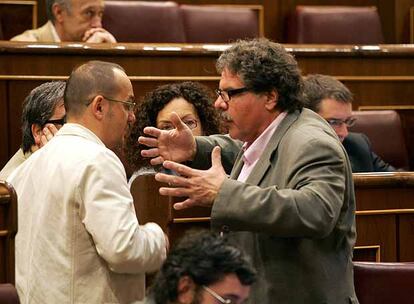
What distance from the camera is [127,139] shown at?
2193 mm

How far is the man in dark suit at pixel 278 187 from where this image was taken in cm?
144

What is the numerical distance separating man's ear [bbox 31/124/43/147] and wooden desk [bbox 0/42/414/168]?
54cm

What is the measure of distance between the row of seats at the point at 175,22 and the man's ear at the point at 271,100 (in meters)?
1.61

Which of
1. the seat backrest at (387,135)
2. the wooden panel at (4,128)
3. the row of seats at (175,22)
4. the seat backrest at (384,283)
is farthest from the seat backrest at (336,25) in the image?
the seat backrest at (384,283)

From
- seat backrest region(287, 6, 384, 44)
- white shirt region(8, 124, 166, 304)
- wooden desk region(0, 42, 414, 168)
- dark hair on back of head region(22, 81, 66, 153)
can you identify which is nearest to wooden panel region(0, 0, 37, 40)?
wooden desk region(0, 42, 414, 168)

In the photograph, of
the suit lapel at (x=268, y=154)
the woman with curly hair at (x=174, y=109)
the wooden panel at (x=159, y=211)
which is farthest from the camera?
the woman with curly hair at (x=174, y=109)

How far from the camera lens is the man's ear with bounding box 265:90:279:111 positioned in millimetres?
1579

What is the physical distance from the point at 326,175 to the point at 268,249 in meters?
0.15

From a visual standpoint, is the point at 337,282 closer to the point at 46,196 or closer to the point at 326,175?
the point at 326,175

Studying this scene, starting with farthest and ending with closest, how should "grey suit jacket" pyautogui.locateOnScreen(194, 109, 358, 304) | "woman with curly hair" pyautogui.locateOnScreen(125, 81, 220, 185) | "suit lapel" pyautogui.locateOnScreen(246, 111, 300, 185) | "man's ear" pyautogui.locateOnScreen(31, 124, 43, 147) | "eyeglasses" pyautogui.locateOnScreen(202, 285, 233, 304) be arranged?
"woman with curly hair" pyautogui.locateOnScreen(125, 81, 220, 185) < "man's ear" pyautogui.locateOnScreen(31, 124, 43, 147) < "suit lapel" pyautogui.locateOnScreen(246, 111, 300, 185) < "grey suit jacket" pyautogui.locateOnScreen(194, 109, 358, 304) < "eyeglasses" pyautogui.locateOnScreen(202, 285, 233, 304)

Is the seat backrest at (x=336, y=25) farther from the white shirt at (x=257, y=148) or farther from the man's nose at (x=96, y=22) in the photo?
the white shirt at (x=257, y=148)

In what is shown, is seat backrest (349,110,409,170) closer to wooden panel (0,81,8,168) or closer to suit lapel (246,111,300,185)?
wooden panel (0,81,8,168)

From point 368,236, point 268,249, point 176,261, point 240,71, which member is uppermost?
point 240,71

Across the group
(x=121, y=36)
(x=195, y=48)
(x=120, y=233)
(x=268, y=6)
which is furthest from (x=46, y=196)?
(x=268, y=6)
